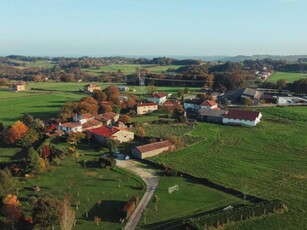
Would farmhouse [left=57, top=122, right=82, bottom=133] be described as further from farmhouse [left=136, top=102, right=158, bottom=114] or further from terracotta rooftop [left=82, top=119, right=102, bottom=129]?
farmhouse [left=136, top=102, right=158, bottom=114]

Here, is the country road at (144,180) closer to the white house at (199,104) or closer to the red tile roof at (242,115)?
the red tile roof at (242,115)

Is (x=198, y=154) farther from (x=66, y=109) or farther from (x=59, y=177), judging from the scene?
(x=66, y=109)

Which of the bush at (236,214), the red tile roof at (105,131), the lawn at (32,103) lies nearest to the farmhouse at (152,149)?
the red tile roof at (105,131)

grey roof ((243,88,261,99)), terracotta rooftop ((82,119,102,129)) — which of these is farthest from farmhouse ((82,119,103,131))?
grey roof ((243,88,261,99))

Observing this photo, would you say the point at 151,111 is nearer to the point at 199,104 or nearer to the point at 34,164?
the point at 199,104

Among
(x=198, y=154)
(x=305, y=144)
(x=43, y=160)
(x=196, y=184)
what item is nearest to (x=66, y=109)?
(x=43, y=160)

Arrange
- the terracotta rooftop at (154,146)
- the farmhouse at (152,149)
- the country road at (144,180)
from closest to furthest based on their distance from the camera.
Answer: the country road at (144,180)
the farmhouse at (152,149)
the terracotta rooftop at (154,146)
